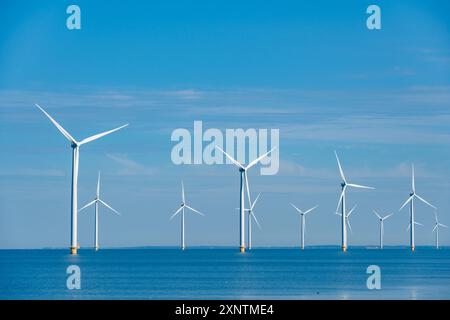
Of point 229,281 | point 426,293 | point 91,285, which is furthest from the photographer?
point 229,281

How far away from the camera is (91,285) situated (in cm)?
9712

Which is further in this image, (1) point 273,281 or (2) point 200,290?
(1) point 273,281
